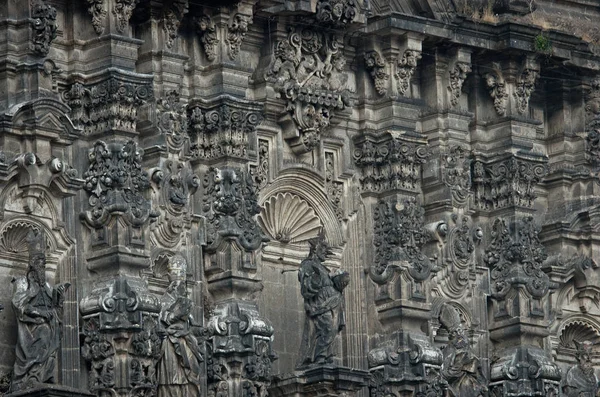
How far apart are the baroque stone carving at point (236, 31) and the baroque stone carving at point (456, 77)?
15.6 ft

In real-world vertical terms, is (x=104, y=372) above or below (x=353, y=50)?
below

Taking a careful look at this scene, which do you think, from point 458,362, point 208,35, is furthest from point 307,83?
point 458,362

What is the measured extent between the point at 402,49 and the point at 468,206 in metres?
3.00

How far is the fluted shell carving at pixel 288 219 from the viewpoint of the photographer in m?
52.2

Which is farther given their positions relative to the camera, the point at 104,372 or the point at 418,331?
the point at 418,331

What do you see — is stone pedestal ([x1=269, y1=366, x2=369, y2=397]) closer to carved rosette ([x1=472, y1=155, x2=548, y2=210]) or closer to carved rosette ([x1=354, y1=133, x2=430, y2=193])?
carved rosette ([x1=354, y1=133, x2=430, y2=193])

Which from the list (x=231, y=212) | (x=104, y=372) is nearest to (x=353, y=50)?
(x=231, y=212)

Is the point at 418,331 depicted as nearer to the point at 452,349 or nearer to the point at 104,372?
the point at 452,349

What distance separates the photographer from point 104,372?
48031mm

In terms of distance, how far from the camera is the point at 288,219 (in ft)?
172

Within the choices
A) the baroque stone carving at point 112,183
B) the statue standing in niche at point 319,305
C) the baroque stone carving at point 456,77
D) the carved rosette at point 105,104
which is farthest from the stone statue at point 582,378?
the carved rosette at point 105,104

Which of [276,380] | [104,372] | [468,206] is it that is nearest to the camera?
[104,372]

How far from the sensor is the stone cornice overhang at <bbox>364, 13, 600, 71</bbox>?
53250 mm

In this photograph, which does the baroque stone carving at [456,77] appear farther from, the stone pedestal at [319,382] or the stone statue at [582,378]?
the stone pedestal at [319,382]
